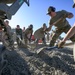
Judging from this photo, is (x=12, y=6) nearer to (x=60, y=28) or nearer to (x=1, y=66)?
(x=1, y=66)

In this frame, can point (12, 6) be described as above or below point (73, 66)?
above

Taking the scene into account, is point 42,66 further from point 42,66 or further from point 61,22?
A: point 61,22

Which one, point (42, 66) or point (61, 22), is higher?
point (61, 22)

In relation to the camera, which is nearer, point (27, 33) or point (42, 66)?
point (42, 66)

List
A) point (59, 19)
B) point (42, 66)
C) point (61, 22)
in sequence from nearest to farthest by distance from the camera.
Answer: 1. point (42, 66)
2. point (59, 19)
3. point (61, 22)

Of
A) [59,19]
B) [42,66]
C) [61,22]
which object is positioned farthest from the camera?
[61,22]

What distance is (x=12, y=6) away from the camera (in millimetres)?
5750

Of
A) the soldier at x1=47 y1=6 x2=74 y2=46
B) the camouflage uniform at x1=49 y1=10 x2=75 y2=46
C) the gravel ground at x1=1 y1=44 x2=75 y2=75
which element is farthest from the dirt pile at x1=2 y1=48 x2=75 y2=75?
the camouflage uniform at x1=49 y1=10 x2=75 y2=46

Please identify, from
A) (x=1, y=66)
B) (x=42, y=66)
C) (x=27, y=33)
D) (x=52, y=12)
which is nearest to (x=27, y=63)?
(x=42, y=66)

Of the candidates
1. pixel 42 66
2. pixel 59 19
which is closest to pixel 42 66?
pixel 42 66

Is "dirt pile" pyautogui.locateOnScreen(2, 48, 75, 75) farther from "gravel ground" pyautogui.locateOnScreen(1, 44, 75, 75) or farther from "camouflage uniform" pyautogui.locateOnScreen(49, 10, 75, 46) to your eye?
"camouflage uniform" pyautogui.locateOnScreen(49, 10, 75, 46)

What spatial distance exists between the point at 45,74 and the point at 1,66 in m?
1.10

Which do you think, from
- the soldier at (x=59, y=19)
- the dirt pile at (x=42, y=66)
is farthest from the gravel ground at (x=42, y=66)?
the soldier at (x=59, y=19)

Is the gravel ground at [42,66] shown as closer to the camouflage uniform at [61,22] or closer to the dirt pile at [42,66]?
the dirt pile at [42,66]
